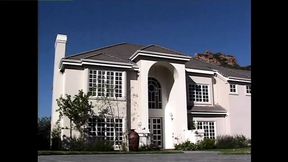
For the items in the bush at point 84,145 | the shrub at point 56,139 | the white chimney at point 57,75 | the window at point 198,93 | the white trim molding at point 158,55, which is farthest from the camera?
the window at point 198,93

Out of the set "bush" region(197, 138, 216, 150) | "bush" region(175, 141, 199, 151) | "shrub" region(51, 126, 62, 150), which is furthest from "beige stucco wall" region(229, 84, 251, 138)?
"shrub" region(51, 126, 62, 150)

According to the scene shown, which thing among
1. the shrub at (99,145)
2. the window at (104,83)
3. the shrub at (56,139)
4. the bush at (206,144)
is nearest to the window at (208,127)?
the bush at (206,144)

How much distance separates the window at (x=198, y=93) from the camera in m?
30.7

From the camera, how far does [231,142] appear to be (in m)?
28.8

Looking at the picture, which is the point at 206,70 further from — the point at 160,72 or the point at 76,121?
the point at 76,121

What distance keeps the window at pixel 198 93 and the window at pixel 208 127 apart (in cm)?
211

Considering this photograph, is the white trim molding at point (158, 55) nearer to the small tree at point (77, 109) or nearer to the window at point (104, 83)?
the window at point (104, 83)

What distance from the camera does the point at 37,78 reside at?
1.29 metres

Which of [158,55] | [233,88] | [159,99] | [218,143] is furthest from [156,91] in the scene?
[233,88]

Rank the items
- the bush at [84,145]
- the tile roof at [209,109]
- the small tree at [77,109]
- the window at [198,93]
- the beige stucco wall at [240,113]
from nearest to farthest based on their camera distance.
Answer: the bush at [84,145]
the small tree at [77,109]
the tile roof at [209,109]
the window at [198,93]
the beige stucco wall at [240,113]

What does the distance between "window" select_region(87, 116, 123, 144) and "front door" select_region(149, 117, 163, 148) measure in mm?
3198

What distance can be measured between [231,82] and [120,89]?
36.2ft
